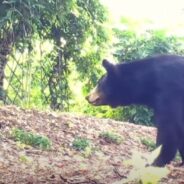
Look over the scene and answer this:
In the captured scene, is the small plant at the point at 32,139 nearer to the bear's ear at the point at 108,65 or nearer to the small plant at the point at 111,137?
the small plant at the point at 111,137

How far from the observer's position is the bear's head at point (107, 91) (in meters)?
4.84

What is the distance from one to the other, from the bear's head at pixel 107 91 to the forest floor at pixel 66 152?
1.78 feet

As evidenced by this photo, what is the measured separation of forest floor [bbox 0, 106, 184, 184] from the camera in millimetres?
3515

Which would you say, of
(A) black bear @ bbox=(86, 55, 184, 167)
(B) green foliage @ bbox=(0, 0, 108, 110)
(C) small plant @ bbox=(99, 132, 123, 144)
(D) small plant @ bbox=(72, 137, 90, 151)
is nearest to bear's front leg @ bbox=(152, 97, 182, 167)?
(A) black bear @ bbox=(86, 55, 184, 167)

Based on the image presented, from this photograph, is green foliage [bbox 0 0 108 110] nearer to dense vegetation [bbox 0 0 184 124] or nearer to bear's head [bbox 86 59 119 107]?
dense vegetation [bbox 0 0 184 124]

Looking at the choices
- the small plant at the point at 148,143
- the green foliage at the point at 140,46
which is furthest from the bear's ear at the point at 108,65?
the green foliage at the point at 140,46

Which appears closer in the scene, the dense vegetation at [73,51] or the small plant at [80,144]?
the small plant at [80,144]

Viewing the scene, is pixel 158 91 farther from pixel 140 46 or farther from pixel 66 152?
pixel 140 46

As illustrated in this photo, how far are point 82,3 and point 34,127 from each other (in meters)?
3.72

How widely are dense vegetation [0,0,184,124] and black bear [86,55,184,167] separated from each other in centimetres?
322

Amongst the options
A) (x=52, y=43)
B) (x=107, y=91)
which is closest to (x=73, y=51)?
(x=52, y=43)

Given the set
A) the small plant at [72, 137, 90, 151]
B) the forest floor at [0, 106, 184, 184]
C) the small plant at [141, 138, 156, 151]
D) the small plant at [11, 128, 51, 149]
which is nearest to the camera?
the forest floor at [0, 106, 184, 184]

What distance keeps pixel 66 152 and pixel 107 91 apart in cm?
76

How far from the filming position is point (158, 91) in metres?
4.23
